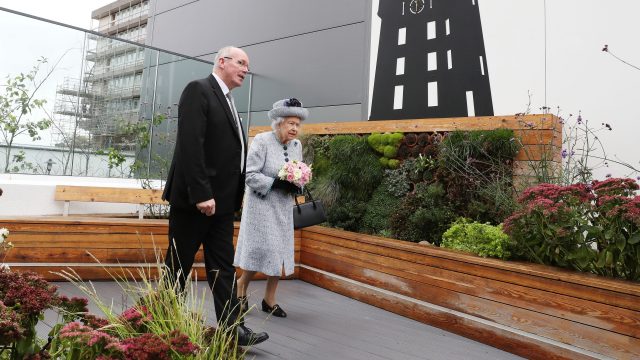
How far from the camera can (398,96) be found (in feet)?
23.0

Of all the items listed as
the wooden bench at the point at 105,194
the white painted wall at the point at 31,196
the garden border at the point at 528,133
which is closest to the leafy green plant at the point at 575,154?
the garden border at the point at 528,133

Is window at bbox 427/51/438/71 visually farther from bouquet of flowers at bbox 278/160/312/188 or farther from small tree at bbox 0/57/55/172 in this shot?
small tree at bbox 0/57/55/172

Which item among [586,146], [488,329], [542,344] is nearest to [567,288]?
[542,344]

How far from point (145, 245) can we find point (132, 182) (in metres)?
2.82

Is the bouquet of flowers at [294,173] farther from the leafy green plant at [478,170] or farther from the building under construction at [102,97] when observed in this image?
the building under construction at [102,97]

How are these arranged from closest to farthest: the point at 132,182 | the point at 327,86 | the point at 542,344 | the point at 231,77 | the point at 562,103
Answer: the point at 231,77, the point at 542,344, the point at 562,103, the point at 132,182, the point at 327,86

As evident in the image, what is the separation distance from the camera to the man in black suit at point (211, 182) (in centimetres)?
256

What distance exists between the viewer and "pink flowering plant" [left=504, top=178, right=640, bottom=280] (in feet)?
9.48

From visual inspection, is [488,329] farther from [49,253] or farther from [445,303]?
[49,253]

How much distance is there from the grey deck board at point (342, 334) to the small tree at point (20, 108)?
2.91 m

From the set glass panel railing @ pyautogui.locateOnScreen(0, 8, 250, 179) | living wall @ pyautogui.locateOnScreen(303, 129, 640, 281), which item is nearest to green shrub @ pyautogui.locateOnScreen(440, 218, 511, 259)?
living wall @ pyautogui.locateOnScreen(303, 129, 640, 281)

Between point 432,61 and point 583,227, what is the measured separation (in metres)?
4.13

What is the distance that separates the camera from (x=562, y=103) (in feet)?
17.7

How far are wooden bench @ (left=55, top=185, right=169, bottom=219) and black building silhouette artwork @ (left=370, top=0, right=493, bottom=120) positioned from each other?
137 inches
